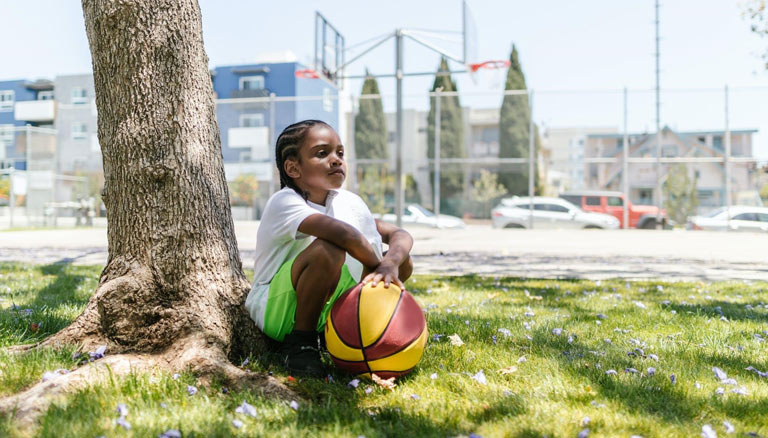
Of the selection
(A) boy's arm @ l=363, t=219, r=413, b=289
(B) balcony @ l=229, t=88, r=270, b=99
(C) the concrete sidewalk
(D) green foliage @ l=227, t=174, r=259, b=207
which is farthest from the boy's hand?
(B) balcony @ l=229, t=88, r=270, b=99

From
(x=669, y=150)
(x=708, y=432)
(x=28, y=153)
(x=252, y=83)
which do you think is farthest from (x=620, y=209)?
(x=252, y=83)

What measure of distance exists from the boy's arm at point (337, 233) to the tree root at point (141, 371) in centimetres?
63

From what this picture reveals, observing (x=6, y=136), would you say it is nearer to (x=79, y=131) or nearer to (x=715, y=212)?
(x=79, y=131)

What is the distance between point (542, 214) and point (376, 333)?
1879 cm

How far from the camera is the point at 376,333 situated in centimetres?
253

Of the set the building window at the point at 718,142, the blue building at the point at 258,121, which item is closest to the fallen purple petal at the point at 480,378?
the blue building at the point at 258,121

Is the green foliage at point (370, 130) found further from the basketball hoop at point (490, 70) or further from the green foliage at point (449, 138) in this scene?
the basketball hoop at point (490, 70)

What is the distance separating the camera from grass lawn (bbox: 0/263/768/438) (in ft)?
6.57

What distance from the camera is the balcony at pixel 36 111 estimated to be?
125 ft

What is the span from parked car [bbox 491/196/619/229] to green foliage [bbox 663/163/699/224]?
7.48 ft

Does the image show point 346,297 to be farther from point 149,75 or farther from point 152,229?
point 149,75

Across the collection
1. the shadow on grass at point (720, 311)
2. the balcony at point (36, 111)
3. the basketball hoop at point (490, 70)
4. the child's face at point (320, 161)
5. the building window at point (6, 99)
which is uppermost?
the building window at point (6, 99)

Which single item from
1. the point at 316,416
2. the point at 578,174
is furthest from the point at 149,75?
the point at 578,174

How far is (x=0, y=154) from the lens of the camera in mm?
20938
